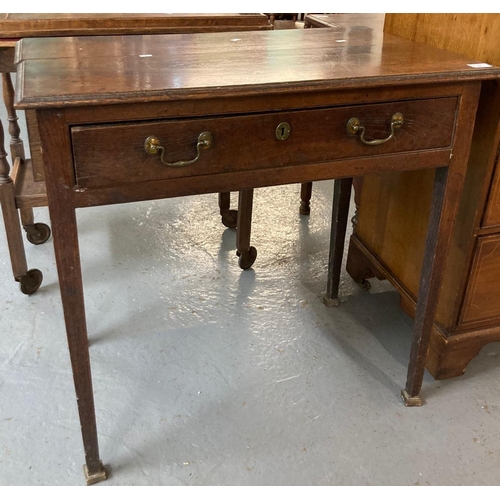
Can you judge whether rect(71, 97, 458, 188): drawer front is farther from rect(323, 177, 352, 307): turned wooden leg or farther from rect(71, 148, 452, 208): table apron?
rect(323, 177, 352, 307): turned wooden leg

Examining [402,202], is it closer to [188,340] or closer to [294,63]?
[294,63]

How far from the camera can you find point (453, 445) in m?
1.52

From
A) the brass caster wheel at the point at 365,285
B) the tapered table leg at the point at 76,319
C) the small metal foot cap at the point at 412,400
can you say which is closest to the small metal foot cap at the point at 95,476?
the tapered table leg at the point at 76,319

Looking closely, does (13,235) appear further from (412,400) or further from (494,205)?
(494,205)

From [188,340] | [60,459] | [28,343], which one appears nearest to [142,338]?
[188,340]

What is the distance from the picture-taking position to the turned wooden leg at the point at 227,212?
2.52 metres

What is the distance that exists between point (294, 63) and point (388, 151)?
29 centimetres

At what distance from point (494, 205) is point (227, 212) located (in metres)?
1.27

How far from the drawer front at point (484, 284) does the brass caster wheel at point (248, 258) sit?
2.84ft

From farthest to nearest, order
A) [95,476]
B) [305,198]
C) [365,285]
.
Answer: [305,198]
[365,285]
[95,476]

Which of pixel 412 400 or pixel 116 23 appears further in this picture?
pixel 116 23

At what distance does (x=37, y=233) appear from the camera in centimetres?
236

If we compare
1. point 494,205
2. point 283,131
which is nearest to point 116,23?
point 283,131

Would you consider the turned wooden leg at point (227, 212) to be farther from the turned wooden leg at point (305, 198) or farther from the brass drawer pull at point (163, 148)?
the brass drawer pull at point (163, 148)
